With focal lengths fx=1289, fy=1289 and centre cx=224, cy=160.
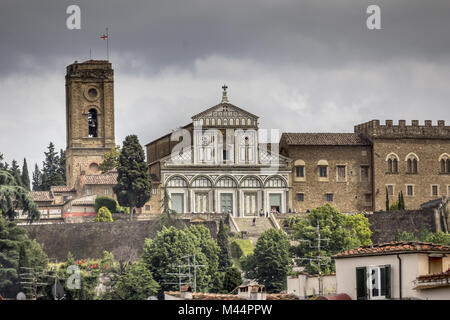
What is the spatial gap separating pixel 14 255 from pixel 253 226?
703 inches

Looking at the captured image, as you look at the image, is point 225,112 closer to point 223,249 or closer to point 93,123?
point 223,249

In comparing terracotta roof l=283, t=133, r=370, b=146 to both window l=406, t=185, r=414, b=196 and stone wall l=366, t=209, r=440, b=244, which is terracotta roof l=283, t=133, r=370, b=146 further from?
stone wall l=366, t=209, r=440, b=244

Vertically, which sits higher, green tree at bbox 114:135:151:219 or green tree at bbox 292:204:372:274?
green tree at bbox 114:135:151:219

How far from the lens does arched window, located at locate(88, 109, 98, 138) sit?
112062mm

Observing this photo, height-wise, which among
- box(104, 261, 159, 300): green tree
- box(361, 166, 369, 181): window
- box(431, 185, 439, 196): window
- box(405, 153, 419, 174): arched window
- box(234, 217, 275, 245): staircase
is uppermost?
box(405, 153, 419, 174): arched window

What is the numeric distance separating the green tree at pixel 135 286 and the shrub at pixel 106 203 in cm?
2294

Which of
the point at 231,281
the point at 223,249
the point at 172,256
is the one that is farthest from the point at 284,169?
the point at 231,281

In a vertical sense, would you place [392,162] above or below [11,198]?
above

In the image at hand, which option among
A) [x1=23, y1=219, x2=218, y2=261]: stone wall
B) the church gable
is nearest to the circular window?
the church gable

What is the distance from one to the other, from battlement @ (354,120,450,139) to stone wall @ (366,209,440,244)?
430 inches

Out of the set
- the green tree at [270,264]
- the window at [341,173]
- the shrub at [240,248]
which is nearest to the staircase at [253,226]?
the shrub at [240,248]

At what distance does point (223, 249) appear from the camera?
A: 75.6m

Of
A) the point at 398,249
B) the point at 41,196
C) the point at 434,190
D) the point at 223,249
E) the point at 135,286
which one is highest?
the point at 41,196
